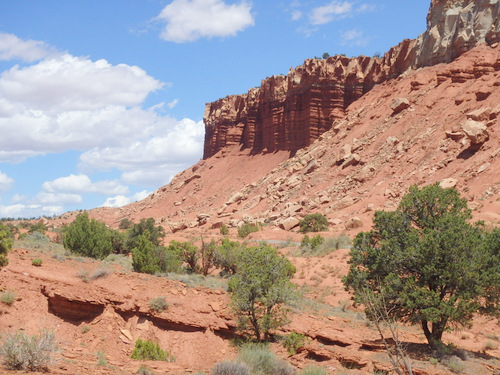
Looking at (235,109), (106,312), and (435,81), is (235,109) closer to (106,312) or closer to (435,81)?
(435,81)

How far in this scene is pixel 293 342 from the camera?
53.0 feet

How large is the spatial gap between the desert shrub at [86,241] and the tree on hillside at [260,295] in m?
9.61

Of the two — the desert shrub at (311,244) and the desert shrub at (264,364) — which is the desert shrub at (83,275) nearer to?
the desert shrub at (264,364)

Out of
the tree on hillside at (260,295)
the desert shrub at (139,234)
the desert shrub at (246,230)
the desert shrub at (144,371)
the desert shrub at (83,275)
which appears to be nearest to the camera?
the desert shrub at (144,371)

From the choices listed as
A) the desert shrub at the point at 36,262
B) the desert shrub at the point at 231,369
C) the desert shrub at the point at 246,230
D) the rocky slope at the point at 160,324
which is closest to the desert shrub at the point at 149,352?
the rocky slope at the point at 160,324

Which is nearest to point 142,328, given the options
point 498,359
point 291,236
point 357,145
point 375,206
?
point 498,359

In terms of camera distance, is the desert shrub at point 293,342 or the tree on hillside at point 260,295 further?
the tree on hillside at point 260,295

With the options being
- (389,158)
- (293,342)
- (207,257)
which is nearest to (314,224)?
(389,158)

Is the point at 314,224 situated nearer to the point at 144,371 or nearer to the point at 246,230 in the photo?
the point at 246,230

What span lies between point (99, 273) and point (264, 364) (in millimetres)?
7307

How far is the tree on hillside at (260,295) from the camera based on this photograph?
16.6 m

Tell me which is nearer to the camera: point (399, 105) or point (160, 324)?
point (160, 324)

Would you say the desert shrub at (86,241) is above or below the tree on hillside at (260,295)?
above

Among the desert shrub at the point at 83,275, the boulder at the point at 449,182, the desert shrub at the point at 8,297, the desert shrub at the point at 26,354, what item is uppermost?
the boulder at the point at 449,182
